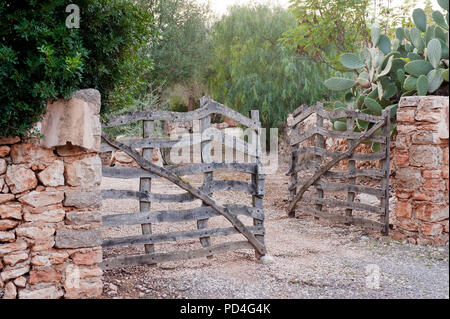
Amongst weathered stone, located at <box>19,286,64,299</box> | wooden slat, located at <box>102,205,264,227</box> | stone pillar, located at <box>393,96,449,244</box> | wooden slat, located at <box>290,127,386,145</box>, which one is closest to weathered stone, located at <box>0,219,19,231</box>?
weathered stone, located at <box>19,286,64,299</box>

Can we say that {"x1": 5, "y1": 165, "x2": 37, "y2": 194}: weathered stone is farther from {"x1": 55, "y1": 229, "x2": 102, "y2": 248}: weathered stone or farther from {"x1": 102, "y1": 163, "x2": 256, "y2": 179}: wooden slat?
{"x1": 102, "y1": 163, "x2": 256, "y2": 179}: wooden slat

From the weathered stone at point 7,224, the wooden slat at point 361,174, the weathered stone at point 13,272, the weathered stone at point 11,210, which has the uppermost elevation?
the wooden slat at point 361,174

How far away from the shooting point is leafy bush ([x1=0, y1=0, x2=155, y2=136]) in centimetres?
287

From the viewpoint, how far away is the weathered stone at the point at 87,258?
3.37 meters

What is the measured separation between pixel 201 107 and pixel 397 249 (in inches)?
112

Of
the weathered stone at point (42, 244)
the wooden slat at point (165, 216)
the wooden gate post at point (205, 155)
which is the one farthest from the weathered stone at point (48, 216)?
the wooden gate post at point (205, 155)

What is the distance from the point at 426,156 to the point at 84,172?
3.75m

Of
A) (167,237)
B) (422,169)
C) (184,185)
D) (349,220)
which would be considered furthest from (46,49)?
(349,220)

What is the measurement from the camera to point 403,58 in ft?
22.4

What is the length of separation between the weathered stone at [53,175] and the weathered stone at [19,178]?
0.24ft

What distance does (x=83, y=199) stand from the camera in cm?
336

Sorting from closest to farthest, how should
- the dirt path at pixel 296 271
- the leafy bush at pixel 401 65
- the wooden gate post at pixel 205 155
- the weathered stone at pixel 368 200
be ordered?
the dirt path at pixel 296 271
the wooden gate post at pixel 205 155
the leafy bush at pixel 401 65
the weathered stone at pixel 368 200

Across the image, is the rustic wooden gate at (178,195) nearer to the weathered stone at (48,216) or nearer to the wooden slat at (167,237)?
the wooden slat at (167,237)

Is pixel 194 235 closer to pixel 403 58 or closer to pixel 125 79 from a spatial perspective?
pixel 125 79
